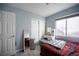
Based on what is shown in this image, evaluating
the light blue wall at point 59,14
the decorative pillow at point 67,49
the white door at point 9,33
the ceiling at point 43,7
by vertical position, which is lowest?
the decorative pillow at point 67,49

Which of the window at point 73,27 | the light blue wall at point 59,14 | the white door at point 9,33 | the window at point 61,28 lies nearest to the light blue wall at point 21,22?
the white door at point 9,33

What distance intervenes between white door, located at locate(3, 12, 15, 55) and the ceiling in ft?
0.78

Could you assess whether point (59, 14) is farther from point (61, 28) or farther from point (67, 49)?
point (67, 49)

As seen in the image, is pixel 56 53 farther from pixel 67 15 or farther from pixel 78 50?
pixel 67 15

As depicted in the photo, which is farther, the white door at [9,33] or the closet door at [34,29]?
the closet door at [34,29]

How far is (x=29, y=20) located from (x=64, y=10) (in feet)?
2.29

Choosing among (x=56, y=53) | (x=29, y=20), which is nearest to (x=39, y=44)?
(x=56, y=53)

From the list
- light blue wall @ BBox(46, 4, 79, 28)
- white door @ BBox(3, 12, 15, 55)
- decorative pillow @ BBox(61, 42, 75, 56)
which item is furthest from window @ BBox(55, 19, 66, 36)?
white door @ BBox(3, 12, 15, 55)

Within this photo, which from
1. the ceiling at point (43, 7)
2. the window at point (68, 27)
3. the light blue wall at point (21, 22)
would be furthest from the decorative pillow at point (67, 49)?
the light blue wall at point (21, 22)

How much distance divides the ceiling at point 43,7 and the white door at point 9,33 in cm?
24

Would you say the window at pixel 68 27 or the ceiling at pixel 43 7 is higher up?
the ceiling at pixel 43 7

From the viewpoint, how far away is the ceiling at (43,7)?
1.69 m

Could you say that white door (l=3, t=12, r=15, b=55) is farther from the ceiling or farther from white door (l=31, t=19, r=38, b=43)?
white door (l=31, t=19, r=38, b=43)

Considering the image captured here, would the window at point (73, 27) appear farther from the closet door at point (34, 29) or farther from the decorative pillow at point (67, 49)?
the closet door at point (34, 29)
